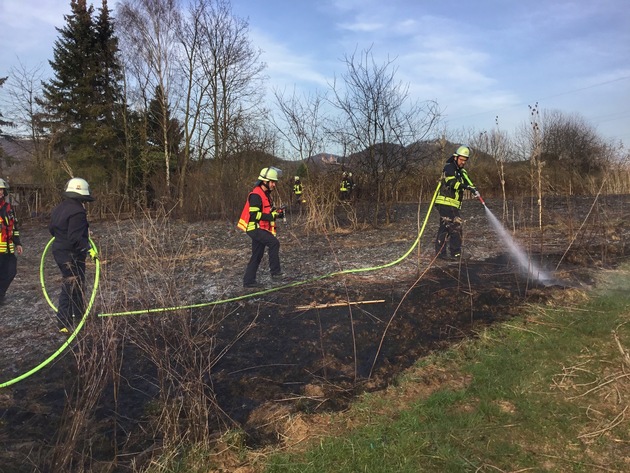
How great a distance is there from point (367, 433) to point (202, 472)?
42.6 inches

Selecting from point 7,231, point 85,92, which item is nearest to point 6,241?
point 7,231

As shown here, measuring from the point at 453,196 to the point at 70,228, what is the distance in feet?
19.0

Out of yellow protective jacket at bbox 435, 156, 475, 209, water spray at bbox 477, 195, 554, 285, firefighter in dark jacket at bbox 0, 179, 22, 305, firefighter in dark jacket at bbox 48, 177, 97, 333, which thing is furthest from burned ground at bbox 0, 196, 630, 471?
yellow protective jacket at bbox 435, 156, 475, 209

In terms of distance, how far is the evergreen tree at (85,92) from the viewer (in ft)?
78.0

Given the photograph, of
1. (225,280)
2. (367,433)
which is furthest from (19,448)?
(225,280)

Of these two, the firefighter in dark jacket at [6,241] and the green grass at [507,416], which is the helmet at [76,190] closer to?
the firefighter in dark jacket at [6,241]

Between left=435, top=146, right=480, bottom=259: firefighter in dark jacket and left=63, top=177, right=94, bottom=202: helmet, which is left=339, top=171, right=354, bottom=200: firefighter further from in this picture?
left=63, top=177, right=94, bottom=202: helmet

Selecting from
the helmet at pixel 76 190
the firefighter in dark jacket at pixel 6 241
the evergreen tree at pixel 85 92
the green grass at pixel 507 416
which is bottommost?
the green grass at pixel 507 416

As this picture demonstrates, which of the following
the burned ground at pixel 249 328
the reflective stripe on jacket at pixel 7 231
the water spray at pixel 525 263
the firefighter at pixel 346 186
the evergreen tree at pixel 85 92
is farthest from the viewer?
the evergreen tree at pixel 85 92

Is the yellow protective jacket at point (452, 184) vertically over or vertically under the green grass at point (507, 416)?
over

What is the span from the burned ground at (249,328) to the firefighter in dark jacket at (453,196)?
20.7 inches

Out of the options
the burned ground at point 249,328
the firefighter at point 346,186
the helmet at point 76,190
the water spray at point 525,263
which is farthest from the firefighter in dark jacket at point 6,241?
the firefighter at point 346,186

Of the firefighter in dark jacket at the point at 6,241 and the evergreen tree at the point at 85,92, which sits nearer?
the firefighter in dark jacket at the point at 6,241

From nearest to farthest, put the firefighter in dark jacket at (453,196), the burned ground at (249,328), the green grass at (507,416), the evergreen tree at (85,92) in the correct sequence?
1. the green grass at (507,416)
2. the burned ground at (249,328)
3. the firefighter in dark jacket at (453,196)
4. the evergreen tree at (85,92)
